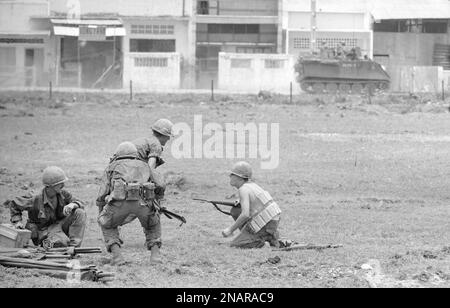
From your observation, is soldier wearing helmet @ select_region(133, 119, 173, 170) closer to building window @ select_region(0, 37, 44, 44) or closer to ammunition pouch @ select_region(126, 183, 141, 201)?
ammunition pouch @ select_region(126, 183, 141, 201)

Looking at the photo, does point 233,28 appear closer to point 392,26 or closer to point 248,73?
point 248,73

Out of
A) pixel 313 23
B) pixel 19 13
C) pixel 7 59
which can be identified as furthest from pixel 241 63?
pixel 7 59

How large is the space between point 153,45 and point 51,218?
44032 millimetres

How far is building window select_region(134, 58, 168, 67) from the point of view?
5188 cm

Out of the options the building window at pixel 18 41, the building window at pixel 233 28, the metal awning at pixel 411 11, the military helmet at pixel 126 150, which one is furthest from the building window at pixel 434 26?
the military helmet at pixel 126 150

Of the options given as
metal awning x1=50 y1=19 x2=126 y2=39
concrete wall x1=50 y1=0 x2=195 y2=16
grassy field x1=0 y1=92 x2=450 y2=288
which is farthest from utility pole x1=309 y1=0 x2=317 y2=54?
grassy field x1=0 y1=92 x2=450 y2=288

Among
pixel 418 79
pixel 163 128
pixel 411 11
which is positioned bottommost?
pixel 163 128

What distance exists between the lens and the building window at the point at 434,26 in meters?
61.3

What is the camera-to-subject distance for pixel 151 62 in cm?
5209

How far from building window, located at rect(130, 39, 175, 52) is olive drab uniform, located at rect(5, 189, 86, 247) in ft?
143

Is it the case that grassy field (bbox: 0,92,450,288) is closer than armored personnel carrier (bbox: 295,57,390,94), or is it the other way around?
grassy field (bbox: 0,92,450,288)

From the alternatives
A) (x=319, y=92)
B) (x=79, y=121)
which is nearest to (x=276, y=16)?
(x=319, y=92)

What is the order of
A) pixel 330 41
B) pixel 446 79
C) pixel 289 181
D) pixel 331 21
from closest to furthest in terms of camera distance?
pixel 289 181, pixel 446 79, pixel 330 41, pixel 331 21

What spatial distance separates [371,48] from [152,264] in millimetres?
46787
